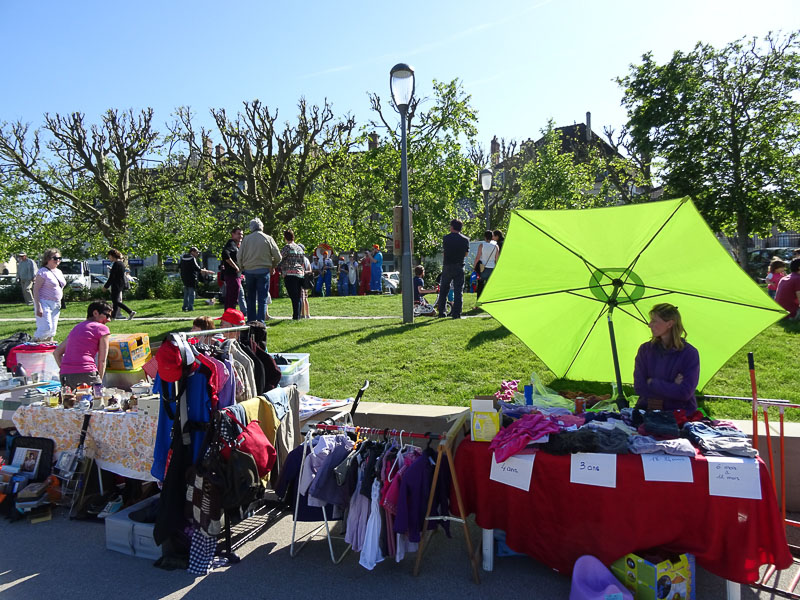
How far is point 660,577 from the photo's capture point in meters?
3.18

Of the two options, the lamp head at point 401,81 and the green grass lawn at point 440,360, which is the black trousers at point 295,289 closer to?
the green grass lawn at point 440,360

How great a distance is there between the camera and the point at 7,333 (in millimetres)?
12562

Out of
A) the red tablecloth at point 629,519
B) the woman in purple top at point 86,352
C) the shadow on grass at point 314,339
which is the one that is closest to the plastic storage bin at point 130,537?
the red tablecloth at point 629,519

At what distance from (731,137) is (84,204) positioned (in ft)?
95.1

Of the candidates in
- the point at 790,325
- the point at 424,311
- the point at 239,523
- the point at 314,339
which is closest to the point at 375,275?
the point at 424,311

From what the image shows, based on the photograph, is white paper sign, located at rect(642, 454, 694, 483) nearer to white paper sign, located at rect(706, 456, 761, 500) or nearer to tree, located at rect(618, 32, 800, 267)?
white paper sign, located at rect(706, 456, 761, 500)

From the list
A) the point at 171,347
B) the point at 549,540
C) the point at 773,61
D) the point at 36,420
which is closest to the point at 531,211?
the point at 549,540

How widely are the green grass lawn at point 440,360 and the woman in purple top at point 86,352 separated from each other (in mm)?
2576

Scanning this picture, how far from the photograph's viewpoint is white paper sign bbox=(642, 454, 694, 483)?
3.28m

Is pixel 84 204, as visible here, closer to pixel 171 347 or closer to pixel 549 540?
pixel 171 347

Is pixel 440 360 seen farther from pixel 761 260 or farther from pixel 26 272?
pixel 761 260

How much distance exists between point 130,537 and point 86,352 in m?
2.96

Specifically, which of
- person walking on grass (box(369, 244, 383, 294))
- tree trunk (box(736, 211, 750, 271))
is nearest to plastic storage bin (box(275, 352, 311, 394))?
person walking on grass (box(369, 244, 383, 294))

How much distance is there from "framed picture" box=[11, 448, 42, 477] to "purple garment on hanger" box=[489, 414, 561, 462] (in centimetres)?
428
